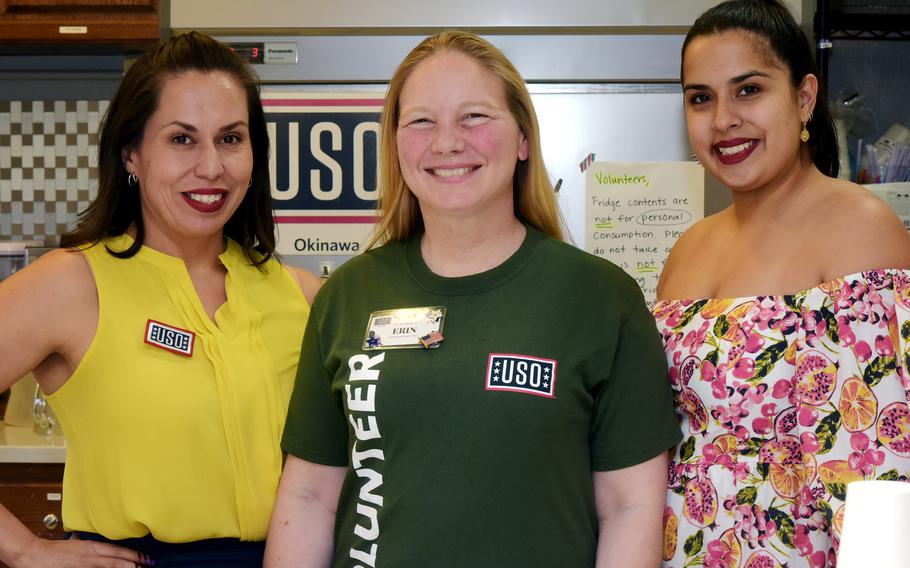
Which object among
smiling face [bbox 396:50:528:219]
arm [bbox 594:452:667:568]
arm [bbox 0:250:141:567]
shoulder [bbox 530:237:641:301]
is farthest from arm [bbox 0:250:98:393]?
arm [bbox 594:452:667:568]

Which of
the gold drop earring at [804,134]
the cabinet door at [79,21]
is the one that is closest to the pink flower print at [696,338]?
the gold drop earring at [804,134]

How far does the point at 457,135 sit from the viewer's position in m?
1.32

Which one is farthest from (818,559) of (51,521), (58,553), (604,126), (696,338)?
(51,521)

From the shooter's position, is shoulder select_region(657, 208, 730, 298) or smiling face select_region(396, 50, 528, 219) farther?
shoulder select_region(657, 208, 730, 298)

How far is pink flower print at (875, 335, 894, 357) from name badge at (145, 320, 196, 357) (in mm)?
1011

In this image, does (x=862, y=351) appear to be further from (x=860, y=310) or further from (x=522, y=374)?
(x=522, y=374)

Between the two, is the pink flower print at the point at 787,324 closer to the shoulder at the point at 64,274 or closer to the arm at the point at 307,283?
the arm at the point at 307,283

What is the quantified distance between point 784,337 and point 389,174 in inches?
24.9

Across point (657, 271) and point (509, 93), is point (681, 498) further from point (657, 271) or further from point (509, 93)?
point (657, 271)

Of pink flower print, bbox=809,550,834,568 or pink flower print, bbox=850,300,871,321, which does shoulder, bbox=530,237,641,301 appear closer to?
pink flower print, bbox=850,300,871,321

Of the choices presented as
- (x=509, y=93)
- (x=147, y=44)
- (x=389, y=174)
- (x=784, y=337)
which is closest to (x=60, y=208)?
(x=147, y=44)

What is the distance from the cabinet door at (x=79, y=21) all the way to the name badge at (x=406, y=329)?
5.19 feet

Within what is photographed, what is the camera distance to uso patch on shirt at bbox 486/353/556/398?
1253 millimetres

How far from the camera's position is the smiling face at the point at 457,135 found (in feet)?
4.35
